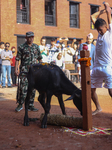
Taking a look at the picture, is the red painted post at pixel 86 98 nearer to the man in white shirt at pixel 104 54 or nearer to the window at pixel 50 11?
the man in white shirt at pixel 104 54

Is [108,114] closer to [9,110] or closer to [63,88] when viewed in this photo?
[63,88]

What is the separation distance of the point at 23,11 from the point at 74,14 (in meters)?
5.85

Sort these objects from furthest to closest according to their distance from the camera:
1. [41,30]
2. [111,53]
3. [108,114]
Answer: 1. [41,30]
2. [108,114]
3. [111,53]

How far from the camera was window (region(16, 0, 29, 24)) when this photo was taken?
2353 cm

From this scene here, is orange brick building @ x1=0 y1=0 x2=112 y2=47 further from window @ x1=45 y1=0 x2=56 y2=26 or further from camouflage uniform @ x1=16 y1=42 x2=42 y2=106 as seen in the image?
camouflage uniform @ x1=16 y1=42 x2=42 y2=106

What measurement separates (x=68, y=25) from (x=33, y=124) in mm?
21276

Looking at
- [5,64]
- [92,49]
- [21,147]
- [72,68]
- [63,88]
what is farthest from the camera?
[72,68]

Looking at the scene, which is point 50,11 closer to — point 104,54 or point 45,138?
point 104,54

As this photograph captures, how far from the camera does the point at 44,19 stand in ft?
80.1

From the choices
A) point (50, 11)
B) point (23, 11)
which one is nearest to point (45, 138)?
point (23, 11)

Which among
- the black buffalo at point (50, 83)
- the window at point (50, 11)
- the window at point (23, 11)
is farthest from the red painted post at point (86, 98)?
the window at point (50, 11)

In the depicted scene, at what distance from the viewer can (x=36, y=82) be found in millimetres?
5500

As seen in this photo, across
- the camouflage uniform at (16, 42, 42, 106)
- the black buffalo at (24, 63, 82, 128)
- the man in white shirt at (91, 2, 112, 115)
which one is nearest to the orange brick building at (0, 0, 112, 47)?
the camouflage uniform at (16, 42, 42, 106)

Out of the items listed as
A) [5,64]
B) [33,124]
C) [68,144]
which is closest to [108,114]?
[33,124]
